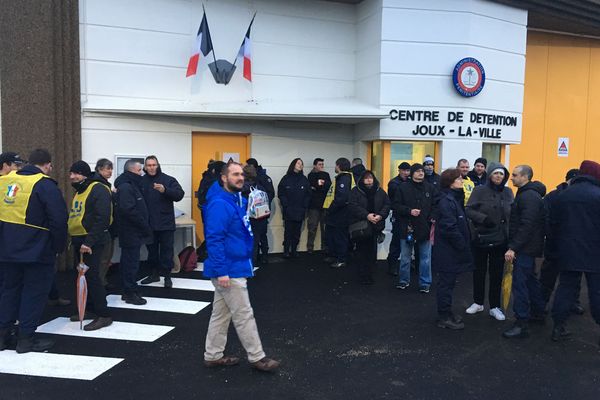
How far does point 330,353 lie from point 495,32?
7.78m

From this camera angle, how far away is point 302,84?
→ 10078 mm

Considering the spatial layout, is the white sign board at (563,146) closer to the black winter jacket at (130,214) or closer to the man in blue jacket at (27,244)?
the black winter jacket at (130,214)

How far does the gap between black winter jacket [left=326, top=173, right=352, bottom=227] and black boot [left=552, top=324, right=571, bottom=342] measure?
3.73m

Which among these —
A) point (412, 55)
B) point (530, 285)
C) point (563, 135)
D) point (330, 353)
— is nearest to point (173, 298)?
point (330, 353)

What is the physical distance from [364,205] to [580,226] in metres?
3.05

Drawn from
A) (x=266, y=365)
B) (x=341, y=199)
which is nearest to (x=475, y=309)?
(x=341, y=199)

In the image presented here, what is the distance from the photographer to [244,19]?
9500 mm

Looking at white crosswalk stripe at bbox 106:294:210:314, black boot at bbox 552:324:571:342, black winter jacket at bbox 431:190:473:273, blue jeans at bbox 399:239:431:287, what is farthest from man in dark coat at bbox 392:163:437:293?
white crosswalk stripe at bbox 106:294:210:314

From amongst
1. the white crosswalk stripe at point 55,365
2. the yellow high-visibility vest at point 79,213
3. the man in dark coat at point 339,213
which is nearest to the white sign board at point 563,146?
the man in dark coat at point 339,213

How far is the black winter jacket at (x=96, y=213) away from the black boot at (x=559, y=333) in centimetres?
514

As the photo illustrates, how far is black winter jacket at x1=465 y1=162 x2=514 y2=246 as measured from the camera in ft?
19.4

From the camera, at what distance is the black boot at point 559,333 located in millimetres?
5453

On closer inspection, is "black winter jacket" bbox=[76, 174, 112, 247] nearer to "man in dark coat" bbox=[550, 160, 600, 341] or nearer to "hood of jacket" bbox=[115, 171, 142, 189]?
"hood of jacket" bbox=[115, 171, 142, 189]

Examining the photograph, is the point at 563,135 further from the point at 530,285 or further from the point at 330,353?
the point at 330,353
